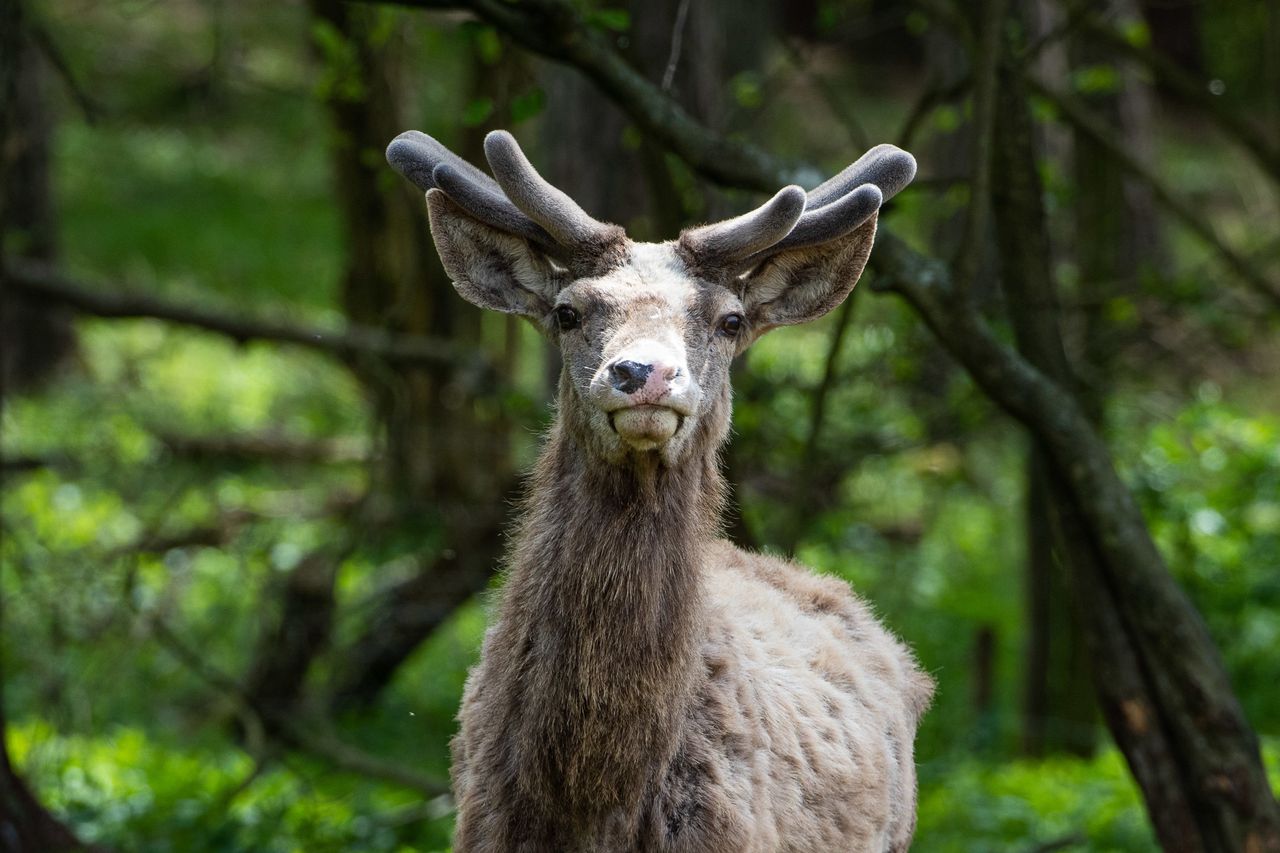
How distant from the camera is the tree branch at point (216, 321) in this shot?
1117 centimetres

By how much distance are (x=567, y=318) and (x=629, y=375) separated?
64 centimetres

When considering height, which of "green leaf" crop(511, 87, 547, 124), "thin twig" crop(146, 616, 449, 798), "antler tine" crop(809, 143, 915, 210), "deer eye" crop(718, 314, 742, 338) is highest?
"green leaf" crop(511, 87, 547, 124)

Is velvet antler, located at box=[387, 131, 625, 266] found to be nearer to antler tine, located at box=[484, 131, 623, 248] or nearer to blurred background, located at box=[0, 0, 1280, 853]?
antler tine, located at box=[484, 131, 623, 248]

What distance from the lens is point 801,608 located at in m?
5.70

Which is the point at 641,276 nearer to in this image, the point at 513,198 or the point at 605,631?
the point at 513,198

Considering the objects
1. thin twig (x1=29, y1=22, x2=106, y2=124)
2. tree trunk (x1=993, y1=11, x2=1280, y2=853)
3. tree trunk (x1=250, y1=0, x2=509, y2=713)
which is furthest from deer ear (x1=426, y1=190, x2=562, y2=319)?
thin twig (x1=29, y1=22, x2=106, y2=124)

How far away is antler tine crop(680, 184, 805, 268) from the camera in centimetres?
454

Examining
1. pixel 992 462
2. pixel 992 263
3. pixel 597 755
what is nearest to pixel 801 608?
pixel 597 755

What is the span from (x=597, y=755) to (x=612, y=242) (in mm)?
1618

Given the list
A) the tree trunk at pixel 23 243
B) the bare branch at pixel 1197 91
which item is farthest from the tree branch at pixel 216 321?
the bare branch at pixel 1197 91

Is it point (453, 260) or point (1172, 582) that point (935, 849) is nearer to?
point (1172, 582)

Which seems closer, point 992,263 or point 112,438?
point 992,263

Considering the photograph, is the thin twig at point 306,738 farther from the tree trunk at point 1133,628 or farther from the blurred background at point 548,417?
the tree trunk at point 1133,628

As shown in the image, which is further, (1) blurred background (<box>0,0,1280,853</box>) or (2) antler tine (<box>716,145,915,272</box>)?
(1) blurred background (<box>0,0,1280,853</box>)
